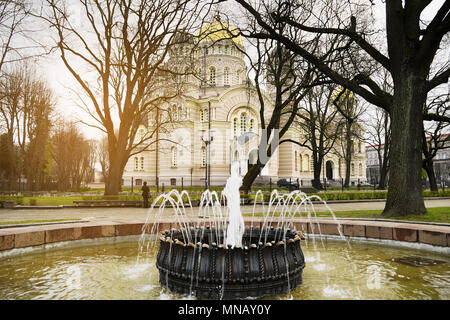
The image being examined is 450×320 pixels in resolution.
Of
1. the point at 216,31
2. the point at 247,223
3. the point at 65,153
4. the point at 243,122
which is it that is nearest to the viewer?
the point at 247,223

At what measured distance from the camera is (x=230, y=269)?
373 cm

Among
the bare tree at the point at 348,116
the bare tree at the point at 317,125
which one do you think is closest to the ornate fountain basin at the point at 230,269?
the bare tree at the point at 348,116

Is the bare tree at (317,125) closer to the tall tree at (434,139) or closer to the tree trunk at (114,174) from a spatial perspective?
the tall tree at (434,139)

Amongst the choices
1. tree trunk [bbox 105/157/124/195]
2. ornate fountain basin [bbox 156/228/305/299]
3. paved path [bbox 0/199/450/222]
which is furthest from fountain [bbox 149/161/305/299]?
tree trunk [bbox 105/157/124/195]

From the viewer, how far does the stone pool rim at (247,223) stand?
5.93m

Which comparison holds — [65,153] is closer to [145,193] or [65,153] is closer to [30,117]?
[30,117]

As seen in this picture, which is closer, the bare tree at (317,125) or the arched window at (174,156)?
the bare tree at (317,125)

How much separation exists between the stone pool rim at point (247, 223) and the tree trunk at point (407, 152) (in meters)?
2.77

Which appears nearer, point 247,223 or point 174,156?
point 247,223

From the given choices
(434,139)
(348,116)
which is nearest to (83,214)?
Result: (348,116)

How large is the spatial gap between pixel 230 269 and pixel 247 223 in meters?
4.55

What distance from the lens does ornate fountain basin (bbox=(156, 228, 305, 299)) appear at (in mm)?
3744

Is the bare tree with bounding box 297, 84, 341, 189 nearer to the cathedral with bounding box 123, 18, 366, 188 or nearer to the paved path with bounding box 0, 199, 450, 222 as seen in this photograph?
the paved path with bounding box 0, 199, 450, 222
